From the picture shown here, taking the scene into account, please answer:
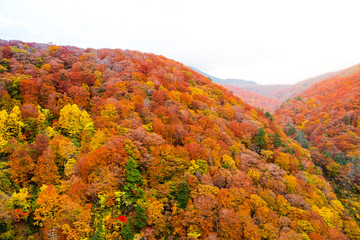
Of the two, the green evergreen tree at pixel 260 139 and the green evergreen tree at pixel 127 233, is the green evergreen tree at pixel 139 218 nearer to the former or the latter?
the green evergreen tree at pixel 127 233

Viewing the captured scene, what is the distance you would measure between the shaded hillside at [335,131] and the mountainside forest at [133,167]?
149 inches

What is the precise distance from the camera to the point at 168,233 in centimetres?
3012

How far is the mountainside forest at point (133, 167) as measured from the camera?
1091 inches

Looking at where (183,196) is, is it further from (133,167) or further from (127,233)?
(127,233)

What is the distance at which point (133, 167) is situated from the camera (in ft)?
104

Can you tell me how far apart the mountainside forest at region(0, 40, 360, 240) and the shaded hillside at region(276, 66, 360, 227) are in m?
3.77

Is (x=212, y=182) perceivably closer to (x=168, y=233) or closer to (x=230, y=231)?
(x=230, y=231)

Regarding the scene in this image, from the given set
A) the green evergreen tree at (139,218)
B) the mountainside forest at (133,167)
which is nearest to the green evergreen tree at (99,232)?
the mountainside forest at (133,167)

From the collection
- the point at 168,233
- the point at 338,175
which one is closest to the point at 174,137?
the point at 168,233

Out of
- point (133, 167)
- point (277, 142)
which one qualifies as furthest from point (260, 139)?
point (133, 167)

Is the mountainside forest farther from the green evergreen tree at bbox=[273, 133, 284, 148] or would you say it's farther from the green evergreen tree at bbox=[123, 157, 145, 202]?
the green evergreen tree at bbox=[273, 133, 284, 148]

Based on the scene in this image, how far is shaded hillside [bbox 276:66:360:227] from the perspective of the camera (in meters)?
67.8

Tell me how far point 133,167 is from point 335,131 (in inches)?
4170

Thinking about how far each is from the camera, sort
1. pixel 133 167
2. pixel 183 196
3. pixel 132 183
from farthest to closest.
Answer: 1. pixel 183 196
2. pixel 133 167
3. pixel 132 183
